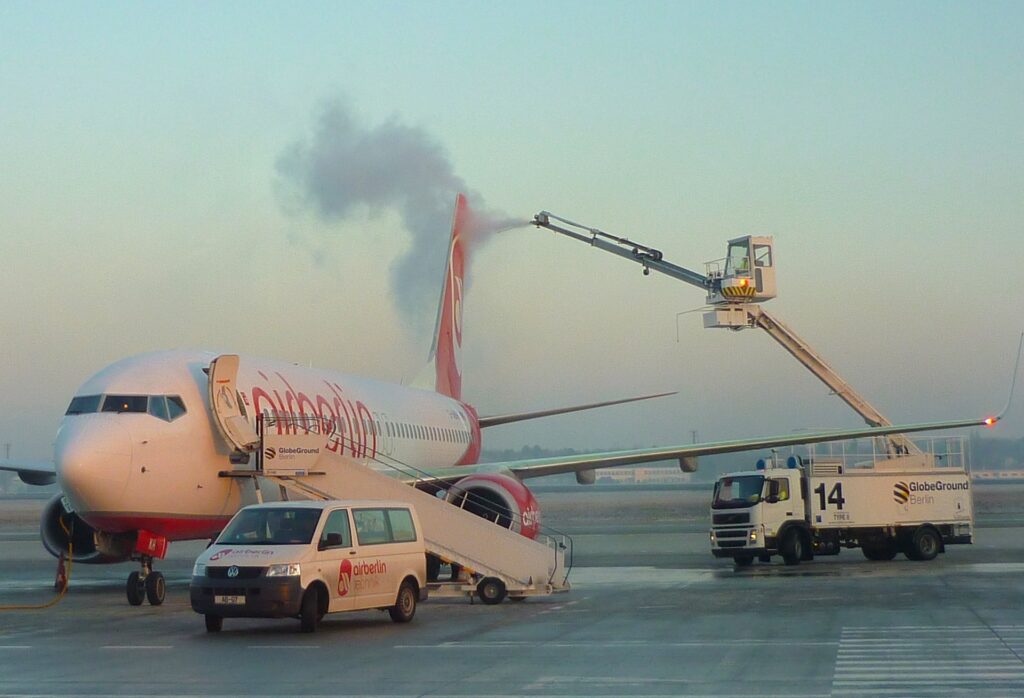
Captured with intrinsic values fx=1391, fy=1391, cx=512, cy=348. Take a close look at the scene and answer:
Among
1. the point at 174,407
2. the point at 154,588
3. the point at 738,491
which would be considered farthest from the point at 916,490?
the point at 154,588

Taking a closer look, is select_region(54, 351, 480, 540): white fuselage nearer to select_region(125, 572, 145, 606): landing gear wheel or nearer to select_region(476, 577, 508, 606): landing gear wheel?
select_region(125, 572, 145, 606): landing gear wheel

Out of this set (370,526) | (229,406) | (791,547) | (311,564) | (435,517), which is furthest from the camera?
(791,547)

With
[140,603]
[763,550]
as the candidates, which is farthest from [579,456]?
Answer: [140,603]

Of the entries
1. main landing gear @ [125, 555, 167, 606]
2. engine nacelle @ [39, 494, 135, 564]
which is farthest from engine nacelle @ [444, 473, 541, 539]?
engine nacelle @ [39, 494, 135, 564]

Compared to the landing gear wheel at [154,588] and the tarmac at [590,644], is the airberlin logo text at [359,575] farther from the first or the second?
the landing gear wheel at [154,588]

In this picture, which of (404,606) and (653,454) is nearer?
(404,606)

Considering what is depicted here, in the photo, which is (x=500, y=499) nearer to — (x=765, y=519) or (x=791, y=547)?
(x=765, y=519)

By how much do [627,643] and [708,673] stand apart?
2.65 m

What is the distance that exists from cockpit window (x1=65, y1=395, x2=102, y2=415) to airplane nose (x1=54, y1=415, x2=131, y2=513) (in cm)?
66

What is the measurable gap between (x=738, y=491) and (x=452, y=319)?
492 inches

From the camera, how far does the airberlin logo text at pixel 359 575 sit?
16.7m

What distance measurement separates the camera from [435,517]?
21.3 meters

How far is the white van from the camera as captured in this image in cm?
1611

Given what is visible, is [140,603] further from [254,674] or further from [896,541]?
[896,541]
